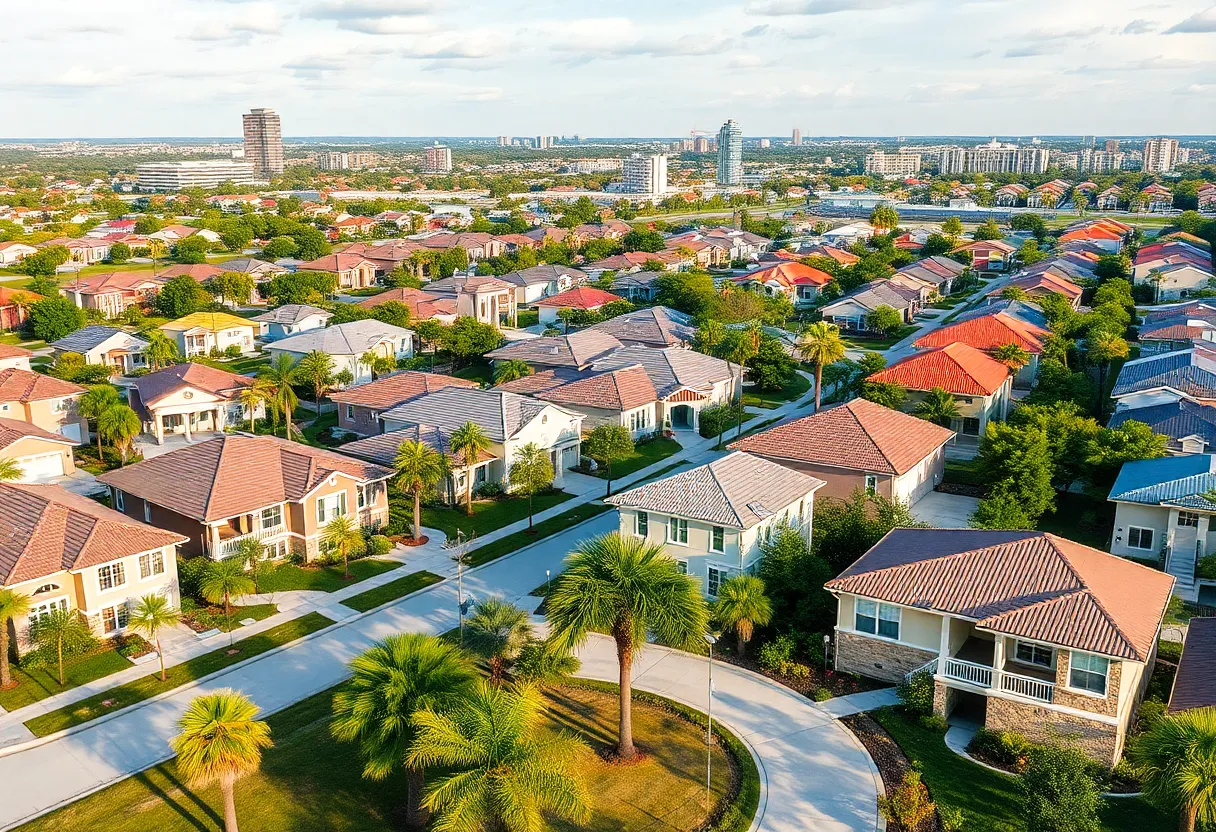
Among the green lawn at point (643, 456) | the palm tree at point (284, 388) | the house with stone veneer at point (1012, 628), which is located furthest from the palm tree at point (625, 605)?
the palm tree at point (284, 388)

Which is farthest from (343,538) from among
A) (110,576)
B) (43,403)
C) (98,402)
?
(43,403)

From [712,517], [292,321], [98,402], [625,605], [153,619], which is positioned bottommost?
[153,619]

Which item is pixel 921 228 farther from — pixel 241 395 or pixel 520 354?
pixel 241 395

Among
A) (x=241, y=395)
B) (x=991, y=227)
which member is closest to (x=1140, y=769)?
(x=241, y=395)

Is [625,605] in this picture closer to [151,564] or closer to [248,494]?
[151,564]

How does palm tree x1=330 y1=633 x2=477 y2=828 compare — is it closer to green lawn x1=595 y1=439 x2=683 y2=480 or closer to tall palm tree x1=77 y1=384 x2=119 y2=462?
green lawn x1=595 y1=439 x2=683 y2=480

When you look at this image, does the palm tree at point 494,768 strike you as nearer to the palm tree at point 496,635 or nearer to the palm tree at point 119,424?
the palm tree at point 496,635
